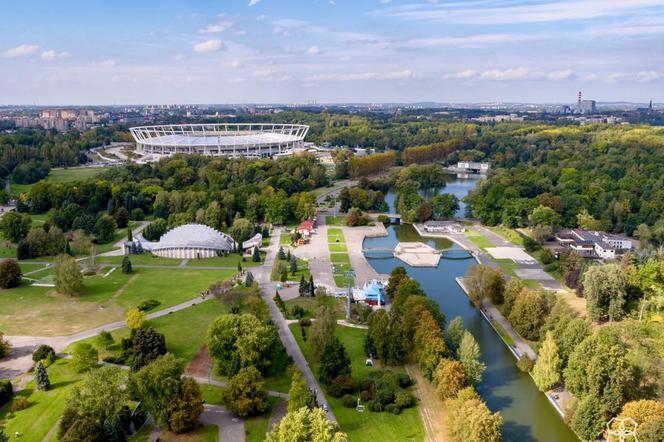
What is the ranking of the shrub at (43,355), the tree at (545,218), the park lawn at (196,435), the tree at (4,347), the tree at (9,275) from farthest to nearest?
the tree at (545,218)
the tree at (9,275)
the tree at (4,347)
the shrub at (43,355)
the park lawn at (196,435)

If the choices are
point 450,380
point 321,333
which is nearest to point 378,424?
point 450,380

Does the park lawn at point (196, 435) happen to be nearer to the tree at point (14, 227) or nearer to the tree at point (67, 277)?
the tree at point (67, 277)

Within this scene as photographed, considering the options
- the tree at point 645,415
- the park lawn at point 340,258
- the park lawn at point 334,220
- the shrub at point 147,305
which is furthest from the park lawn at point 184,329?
the park lawn at point 334,220

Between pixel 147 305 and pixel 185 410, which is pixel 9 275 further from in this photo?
pixel 185 410

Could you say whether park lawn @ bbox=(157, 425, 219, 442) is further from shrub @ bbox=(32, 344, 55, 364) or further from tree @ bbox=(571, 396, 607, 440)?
tree @ bbox=(571, 396, 607, 440)

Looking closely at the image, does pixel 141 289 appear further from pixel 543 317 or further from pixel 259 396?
pixel 543 317

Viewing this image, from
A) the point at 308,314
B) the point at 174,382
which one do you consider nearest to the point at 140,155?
the point at 308,314
